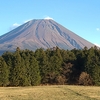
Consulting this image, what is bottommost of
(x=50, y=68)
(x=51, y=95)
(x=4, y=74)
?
(x=51, y=95)

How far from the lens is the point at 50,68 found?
70.2m

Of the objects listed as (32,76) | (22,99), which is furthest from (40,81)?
(22,99)

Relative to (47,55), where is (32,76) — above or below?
below

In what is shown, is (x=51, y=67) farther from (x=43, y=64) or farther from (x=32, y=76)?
(x=32, y=76)

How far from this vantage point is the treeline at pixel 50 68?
64.0 m

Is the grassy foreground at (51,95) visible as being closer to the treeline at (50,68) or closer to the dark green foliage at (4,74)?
the dark green foliage at (4,74)

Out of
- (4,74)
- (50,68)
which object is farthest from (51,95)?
(50,68)

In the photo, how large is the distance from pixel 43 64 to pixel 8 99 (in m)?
40.7

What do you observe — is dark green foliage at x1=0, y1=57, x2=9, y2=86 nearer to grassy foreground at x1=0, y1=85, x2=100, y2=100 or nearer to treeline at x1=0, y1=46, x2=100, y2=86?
treeline at x1=0, y1=46, x2=100, y2=86

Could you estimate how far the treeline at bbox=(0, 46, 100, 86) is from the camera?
6397cm

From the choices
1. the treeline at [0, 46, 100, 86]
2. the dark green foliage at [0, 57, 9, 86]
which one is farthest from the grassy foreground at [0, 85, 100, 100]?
the treeline at [0, 46, 100, 86]

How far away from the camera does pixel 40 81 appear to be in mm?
67938

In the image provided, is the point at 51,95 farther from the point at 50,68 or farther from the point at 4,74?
the point at 50,68

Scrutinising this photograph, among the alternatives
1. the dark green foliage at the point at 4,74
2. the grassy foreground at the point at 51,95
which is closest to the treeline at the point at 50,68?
the dark green foliage at the point at 4,74
